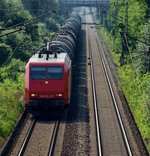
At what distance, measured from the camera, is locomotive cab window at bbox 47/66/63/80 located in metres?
24.6

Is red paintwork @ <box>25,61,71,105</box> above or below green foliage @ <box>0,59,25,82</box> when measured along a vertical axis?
above

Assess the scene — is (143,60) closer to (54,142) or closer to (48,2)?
(54,142)

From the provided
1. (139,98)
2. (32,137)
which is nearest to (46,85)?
(32,137)

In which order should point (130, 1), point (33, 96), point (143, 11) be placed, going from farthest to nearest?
point (130, 1)
point (143, 11)
point (33, 96)

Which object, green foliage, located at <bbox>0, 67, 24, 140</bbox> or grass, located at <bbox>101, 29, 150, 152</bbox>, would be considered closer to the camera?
green foliage, located at <bbox>0, 67, 24, 140</bbox>

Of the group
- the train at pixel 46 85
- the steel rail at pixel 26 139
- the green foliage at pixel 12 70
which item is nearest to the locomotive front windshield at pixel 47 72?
the train at pixel 46 85

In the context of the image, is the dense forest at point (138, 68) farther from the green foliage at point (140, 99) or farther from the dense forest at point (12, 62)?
the dense forest at point (12, 62)

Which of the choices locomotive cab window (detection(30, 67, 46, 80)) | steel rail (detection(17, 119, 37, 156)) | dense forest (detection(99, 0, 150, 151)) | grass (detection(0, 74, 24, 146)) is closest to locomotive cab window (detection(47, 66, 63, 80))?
locomotive cab window (detection(30, 67, 46, 80))

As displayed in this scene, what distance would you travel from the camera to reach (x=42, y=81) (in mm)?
24516

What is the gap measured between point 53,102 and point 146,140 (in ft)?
20.0

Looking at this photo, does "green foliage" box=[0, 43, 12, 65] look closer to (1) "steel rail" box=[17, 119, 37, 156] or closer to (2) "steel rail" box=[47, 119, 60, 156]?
(1) "steel rail" box=[17, 119, 37, 156]

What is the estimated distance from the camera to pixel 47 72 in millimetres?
24703

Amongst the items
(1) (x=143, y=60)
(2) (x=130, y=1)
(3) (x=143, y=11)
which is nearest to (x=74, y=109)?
(1) (x=143, y=60)

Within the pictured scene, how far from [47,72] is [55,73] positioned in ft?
1.59
